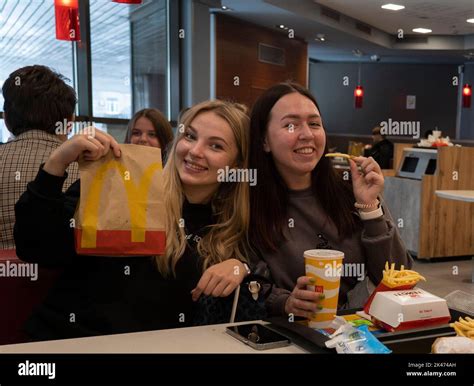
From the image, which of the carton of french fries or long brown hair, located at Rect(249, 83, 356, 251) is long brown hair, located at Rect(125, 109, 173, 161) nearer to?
long brown hair, located at Rect(249, 83, 356, 251)

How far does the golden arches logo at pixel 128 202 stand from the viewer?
112 cm

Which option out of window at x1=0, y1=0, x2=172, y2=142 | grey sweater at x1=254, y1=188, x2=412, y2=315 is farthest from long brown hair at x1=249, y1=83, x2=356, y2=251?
window at x1=0, y1=0, x2=172, y2=142

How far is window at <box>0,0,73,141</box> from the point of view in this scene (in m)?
4.64

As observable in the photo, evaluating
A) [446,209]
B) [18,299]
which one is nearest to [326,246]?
[18,299]

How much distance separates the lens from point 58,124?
6.89ft

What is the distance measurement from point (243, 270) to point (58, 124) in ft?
3.96

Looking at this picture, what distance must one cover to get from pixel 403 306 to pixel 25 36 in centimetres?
479

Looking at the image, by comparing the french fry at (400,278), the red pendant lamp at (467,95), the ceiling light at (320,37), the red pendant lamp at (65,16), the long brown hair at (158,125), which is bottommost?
the french fry at (400,278)

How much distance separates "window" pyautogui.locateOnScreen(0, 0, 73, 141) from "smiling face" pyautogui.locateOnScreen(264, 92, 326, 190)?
364 cm

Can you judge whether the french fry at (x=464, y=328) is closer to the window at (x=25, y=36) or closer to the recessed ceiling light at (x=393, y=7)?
the window at (x=25, y=36)

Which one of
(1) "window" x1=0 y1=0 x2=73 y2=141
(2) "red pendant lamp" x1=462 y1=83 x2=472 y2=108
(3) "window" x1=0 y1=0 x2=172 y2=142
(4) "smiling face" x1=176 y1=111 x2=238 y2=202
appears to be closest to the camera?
(4) "smiling face" x1=176 y1=111 x2=238 y2=202

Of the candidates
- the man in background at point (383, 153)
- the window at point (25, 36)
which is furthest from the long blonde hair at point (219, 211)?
the man in background at point (383, 153)

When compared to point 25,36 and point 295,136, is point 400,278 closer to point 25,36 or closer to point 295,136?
point 295,136
